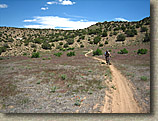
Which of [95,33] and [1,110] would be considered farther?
[95,33]

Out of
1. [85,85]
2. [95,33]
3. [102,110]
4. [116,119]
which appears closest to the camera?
[116,119]

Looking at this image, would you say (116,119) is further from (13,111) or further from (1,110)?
(1,110)

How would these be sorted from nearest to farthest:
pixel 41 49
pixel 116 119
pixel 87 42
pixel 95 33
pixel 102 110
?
pixel 116 119, pixel 102 110, pixel 41 49, pixel 87 42, pixel 95 33

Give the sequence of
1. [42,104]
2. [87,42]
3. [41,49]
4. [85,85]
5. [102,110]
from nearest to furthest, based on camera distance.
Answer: [102,110] < [42,104] < [85,85] < [41,49] < [87,42]

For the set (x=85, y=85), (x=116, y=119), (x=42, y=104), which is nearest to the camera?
(x=116, y=119)

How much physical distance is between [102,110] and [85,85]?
2845mm

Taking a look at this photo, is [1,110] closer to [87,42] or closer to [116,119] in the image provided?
[116,119]

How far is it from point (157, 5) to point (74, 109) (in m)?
5.62

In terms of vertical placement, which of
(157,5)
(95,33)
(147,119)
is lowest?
(147,119)

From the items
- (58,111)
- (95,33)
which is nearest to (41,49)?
(95,33)

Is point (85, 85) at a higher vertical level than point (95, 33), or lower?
lower

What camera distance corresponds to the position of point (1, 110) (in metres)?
4.86

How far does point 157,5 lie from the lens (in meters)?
5.00

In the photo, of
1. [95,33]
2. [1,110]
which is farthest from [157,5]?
[95,33]
